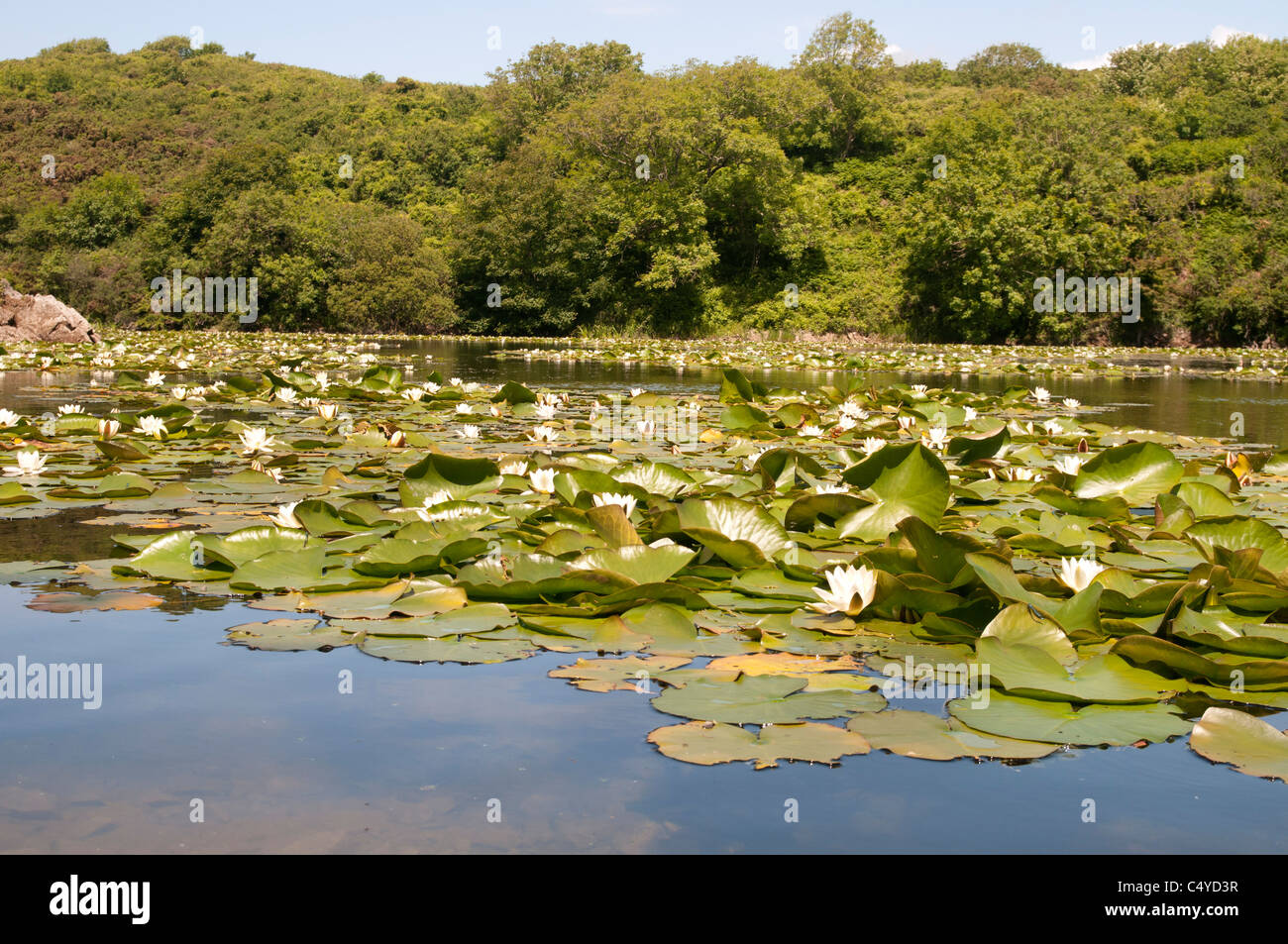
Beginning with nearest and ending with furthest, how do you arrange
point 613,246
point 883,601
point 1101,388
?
point 883,601
point 1101,388
point 613,246

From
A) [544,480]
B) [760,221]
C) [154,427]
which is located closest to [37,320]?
[154,427]

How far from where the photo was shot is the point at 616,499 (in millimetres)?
2836

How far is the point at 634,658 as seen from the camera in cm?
184

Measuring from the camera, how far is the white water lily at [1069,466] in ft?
11.1

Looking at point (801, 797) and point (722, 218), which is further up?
point (722, 218)

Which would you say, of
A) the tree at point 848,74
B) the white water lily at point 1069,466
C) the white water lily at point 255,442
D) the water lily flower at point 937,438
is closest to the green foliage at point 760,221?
the tree at point 848,74

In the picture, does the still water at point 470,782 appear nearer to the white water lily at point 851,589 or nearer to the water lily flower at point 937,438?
the white water lily at point 851,589

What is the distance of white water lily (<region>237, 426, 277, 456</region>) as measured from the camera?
3.99 metres

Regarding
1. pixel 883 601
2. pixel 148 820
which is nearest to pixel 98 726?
pixel 148 820

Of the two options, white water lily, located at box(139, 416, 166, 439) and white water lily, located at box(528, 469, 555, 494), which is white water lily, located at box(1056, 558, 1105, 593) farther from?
white water lily, located at box(139, 416, 166, 439)

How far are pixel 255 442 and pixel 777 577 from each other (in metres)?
2.64

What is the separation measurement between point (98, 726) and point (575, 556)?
1.02 metres

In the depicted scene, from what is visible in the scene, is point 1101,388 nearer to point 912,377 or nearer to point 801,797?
point 912,377

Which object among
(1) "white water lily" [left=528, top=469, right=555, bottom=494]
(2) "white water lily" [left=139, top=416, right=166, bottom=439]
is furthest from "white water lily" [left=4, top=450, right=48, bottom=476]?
(1) "white water lily" [left=528, top=469, right=555, bottom=494]
